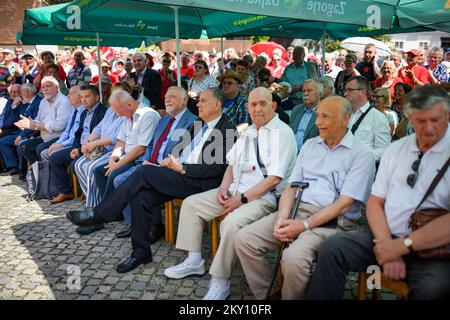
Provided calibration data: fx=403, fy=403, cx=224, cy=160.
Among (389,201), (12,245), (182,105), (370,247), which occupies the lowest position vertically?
(12,245)

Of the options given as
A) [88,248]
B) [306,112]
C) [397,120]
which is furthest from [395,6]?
[88,248]

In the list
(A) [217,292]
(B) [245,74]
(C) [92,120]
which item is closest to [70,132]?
(C) [92,120]

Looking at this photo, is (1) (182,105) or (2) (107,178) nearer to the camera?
(1) (182,105)

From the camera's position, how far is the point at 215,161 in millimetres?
3979

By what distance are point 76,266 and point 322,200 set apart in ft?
7.90

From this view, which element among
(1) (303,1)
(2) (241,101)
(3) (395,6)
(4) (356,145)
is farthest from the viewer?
(2) (241,101)

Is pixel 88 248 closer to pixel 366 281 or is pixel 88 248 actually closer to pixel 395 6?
pixel 366 281

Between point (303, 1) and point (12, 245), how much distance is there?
4.05 metres

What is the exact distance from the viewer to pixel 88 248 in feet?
14.0

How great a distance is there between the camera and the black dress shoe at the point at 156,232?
441 centimetres

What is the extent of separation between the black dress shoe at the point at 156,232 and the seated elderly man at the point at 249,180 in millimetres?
862

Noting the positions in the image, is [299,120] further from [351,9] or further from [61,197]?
[61,197]

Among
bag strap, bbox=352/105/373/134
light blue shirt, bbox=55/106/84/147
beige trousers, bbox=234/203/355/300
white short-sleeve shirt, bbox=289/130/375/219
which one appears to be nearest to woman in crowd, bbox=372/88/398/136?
bag strap, bbox=352/105/373/134

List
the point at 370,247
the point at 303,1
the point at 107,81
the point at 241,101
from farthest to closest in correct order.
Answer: the point at 107,81, the point at 241,101, the point at 303,1, the point at 370,247
